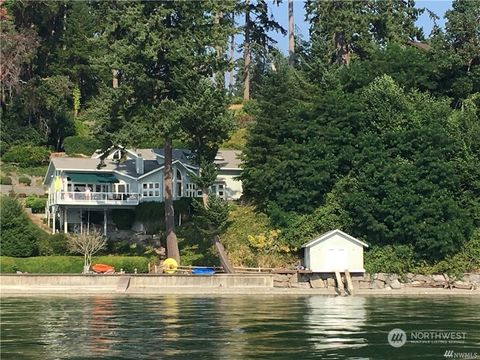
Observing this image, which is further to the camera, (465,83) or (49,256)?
(465,83)

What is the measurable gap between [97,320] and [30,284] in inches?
738

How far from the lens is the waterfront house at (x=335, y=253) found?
5575cm

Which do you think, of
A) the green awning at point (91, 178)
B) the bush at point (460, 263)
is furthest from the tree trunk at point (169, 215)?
the bush at point (460, 263)

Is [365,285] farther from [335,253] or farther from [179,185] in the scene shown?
[179,185]

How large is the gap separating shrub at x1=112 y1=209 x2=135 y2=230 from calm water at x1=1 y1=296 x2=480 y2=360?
20891mm

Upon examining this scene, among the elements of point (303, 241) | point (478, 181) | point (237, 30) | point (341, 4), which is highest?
point (341, 4)

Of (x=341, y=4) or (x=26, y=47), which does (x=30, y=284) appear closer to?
(x=26, y=47)

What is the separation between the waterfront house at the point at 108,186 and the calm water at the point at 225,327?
21.2 meters

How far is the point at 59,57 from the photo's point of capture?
283 ft

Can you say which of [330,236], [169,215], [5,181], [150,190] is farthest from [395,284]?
[5,181]

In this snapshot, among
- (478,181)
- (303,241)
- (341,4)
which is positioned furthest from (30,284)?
(341,4)

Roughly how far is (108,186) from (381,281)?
24610mm

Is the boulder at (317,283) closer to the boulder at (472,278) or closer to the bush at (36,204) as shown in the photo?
the boulder at (472,278)

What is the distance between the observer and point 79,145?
80688 millimetres
